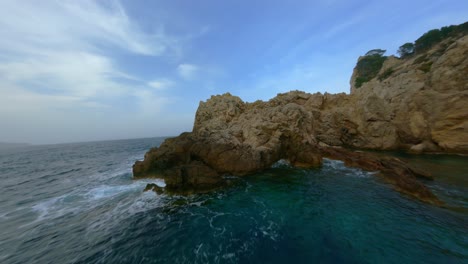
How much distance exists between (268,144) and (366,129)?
2116cm

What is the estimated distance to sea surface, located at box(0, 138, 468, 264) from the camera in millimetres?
7910

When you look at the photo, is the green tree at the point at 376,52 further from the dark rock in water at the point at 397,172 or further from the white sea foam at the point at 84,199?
the white sea foam at the point at 84,199

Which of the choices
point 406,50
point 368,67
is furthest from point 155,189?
point 406,50

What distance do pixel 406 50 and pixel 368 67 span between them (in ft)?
38.8

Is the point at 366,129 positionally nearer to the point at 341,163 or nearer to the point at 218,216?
the point at 341,163

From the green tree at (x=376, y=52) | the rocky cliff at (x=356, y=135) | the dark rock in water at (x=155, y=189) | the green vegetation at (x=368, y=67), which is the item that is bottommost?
the dark rock in water at (x=155, y=189)

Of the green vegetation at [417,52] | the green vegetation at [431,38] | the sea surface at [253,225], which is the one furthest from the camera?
the green vegetation at [431,38]

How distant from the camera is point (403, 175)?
1459cm

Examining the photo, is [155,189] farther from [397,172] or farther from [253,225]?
[397,172]

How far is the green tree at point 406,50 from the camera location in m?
52.0

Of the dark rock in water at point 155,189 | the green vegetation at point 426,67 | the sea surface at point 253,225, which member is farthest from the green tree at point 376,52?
the dark rock in water at point 155,189

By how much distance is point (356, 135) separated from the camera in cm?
3073

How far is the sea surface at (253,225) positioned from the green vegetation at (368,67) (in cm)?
4394

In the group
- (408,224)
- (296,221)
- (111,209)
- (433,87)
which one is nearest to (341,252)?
(296,221)
